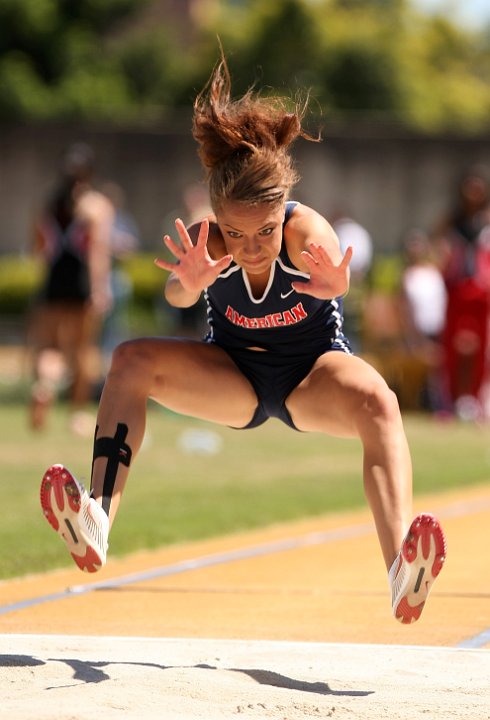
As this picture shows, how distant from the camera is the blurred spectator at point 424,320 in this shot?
671 inches

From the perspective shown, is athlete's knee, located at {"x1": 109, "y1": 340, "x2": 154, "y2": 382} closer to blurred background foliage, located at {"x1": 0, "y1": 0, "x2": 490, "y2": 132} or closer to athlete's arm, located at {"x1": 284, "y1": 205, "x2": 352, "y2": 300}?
athlete's arm, located at {"x1": 284, "y1": 205, "x2": 352, "y2": 300}

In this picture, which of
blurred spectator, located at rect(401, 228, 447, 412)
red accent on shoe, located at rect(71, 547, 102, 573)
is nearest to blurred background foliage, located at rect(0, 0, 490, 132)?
blurred spectator, located at rect(401, 228, 447, 412)

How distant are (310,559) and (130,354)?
2.93 meters

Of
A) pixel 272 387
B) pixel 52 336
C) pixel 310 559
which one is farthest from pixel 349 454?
pixel 272 387

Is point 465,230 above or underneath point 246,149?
above

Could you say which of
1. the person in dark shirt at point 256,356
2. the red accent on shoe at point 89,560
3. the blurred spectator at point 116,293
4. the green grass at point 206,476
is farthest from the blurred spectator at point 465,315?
the red accent on shoe at point 89,560

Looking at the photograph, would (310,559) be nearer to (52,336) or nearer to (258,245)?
(258,245)

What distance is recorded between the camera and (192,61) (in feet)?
168

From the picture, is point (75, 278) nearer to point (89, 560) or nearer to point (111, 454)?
point (111, 454)

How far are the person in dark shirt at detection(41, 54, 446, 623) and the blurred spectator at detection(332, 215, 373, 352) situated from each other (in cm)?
1166

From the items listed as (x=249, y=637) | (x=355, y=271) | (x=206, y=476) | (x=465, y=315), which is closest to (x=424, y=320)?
(x=465, y=315)

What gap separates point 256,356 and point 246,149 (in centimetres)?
83

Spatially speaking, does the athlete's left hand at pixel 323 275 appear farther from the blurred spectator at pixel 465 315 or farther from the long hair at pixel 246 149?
the blurred spectator at pixel 465 315

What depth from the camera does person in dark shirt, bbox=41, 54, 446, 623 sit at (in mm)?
4984
